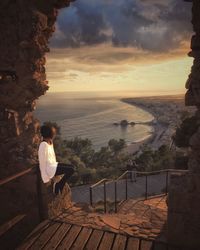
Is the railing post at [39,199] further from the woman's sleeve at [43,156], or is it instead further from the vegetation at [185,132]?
→ the vegetation at [185,132]

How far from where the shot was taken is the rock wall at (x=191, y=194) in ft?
14.8

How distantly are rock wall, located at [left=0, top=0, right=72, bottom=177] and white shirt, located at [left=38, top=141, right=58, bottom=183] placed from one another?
59 cm

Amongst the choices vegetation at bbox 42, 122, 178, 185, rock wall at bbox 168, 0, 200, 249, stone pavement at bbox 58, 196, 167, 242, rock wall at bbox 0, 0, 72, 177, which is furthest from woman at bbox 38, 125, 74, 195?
vegetation at bbox 42, 122, 178, 185

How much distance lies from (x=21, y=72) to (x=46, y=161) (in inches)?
65.9

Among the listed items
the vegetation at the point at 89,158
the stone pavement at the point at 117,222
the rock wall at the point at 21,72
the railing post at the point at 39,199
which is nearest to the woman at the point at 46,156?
the railing post at the point at 39,199

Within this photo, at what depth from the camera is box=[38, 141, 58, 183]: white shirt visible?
4.99 metres

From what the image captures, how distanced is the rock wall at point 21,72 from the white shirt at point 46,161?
23.0 inches

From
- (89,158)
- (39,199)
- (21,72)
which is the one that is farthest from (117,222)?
(89,158)

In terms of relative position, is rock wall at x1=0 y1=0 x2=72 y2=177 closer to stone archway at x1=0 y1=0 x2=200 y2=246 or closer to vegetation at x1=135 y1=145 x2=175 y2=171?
stone archway at x1=0 y1=0 x2=200 y2=246

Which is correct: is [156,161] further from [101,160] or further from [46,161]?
[46,161]

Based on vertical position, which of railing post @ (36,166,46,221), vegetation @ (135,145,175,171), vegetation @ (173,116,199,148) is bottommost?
vegetation @ (135,145,175,171)

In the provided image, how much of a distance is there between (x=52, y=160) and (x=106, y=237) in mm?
1546

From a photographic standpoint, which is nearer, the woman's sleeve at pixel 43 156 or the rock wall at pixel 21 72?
the woman's sleeve at pixel 43 156

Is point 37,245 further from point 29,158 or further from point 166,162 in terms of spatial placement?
point 166,162
